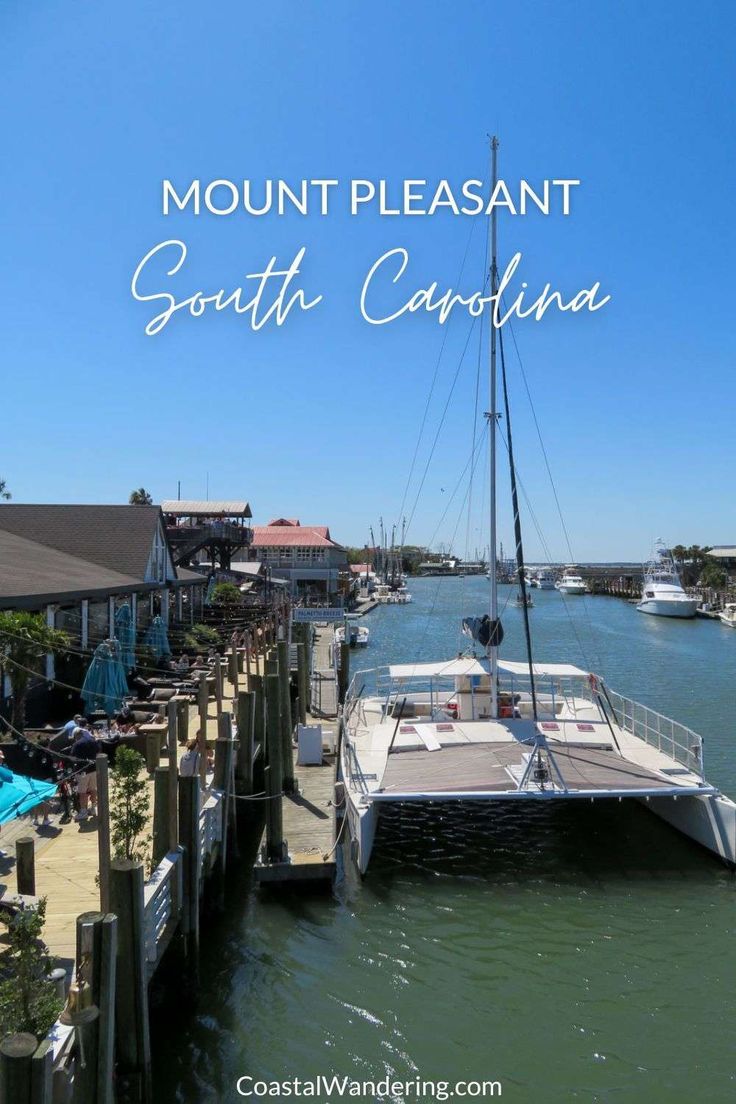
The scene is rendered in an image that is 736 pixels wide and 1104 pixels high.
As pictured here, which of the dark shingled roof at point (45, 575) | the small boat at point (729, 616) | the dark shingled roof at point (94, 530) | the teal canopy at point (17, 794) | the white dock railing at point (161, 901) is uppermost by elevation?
the dark shingled roof at point (94, 530)

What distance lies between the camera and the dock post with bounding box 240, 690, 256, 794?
17.7 m

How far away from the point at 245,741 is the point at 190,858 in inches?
270

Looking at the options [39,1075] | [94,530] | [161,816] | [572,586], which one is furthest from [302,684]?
[572,586]

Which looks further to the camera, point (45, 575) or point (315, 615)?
point (315, 615)

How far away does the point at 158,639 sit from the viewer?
2669 cm

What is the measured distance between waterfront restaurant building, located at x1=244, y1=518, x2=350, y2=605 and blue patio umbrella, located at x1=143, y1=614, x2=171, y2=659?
6325 cm

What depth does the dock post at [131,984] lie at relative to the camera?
314 inches

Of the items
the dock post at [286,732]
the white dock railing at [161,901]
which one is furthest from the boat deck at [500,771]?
the white dock railing at [161,901]

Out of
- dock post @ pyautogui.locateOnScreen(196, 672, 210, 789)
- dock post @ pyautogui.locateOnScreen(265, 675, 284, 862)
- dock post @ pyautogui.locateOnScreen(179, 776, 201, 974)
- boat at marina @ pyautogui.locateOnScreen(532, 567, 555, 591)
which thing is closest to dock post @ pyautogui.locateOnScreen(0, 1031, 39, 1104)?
dock post @ pyautogui.locateOnScreen(179, 776, 201, 974)

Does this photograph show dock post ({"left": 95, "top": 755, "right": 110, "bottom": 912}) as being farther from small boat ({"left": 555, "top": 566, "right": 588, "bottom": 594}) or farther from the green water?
small boat ({"left": 555, "top": 566, "right": 588, "bottom": 594})

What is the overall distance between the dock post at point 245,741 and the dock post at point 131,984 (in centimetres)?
935

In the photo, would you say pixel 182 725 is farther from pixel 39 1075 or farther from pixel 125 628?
pixel 39 1075

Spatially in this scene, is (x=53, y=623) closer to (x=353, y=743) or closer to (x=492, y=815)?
(x=353, y=743)

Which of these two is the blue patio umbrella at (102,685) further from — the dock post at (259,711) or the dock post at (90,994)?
the dock post at (90,994)
